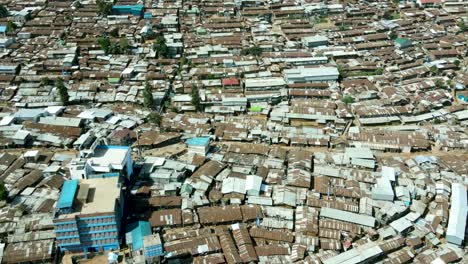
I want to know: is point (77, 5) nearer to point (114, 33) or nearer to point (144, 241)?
point (114, 33)


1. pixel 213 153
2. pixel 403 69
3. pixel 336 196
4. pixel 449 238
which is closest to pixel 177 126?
pixel 213 153

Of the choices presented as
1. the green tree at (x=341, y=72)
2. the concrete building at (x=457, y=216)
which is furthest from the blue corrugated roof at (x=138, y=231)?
the green tree at (x=341, y=72)

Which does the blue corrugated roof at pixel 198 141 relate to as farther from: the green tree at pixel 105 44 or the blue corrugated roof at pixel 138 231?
the green tree at pixel 105 44

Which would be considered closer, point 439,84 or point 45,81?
point 45,81

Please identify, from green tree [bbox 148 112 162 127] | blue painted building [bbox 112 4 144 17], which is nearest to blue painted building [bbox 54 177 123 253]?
green tree [bbox 148 112 162 127]

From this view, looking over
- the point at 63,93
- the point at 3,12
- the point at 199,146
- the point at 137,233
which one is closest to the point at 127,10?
the point at 3,12

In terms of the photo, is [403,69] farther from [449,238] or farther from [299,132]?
[449,238]
